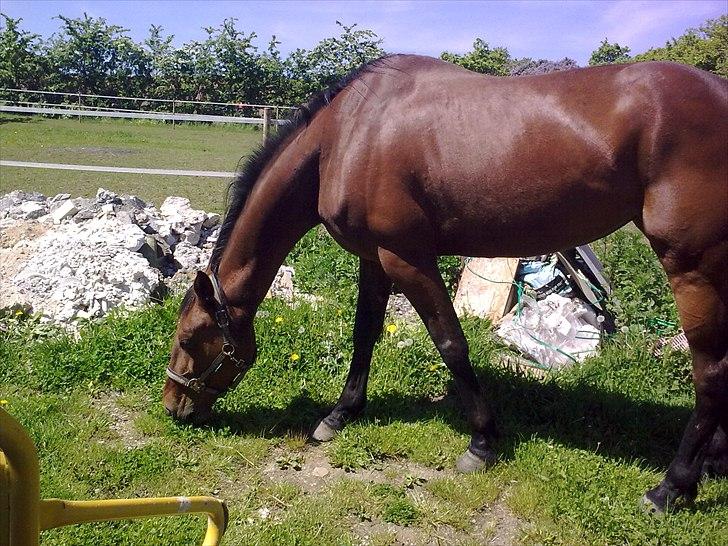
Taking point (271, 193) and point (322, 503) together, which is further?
point (271, 193)

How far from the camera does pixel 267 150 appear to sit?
3.54 m

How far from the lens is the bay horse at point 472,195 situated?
276cm

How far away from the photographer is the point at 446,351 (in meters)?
3.39

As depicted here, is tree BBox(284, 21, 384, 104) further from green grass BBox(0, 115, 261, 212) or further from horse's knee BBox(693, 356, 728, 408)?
horse's knee BBox(693, 356, 728, 408)

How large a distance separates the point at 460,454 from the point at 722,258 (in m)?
1.72

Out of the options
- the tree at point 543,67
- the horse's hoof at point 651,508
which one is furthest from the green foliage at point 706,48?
the horse's hoof at point 651,508

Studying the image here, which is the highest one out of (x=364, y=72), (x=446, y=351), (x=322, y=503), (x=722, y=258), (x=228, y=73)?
(x=228, y=73)

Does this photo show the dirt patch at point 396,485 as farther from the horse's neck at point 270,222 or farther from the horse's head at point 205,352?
the horse's neck at point 270,222

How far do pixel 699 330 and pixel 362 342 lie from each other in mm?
1945

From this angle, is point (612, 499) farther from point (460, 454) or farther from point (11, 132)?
point (11, 132)

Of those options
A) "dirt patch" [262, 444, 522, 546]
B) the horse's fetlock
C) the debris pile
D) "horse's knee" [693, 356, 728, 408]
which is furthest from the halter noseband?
"horse's knee" [693, 356, 728, 408]

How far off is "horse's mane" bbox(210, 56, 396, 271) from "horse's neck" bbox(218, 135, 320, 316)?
5cm

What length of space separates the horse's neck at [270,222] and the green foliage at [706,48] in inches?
850

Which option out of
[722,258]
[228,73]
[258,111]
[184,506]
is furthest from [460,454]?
[228,73]
